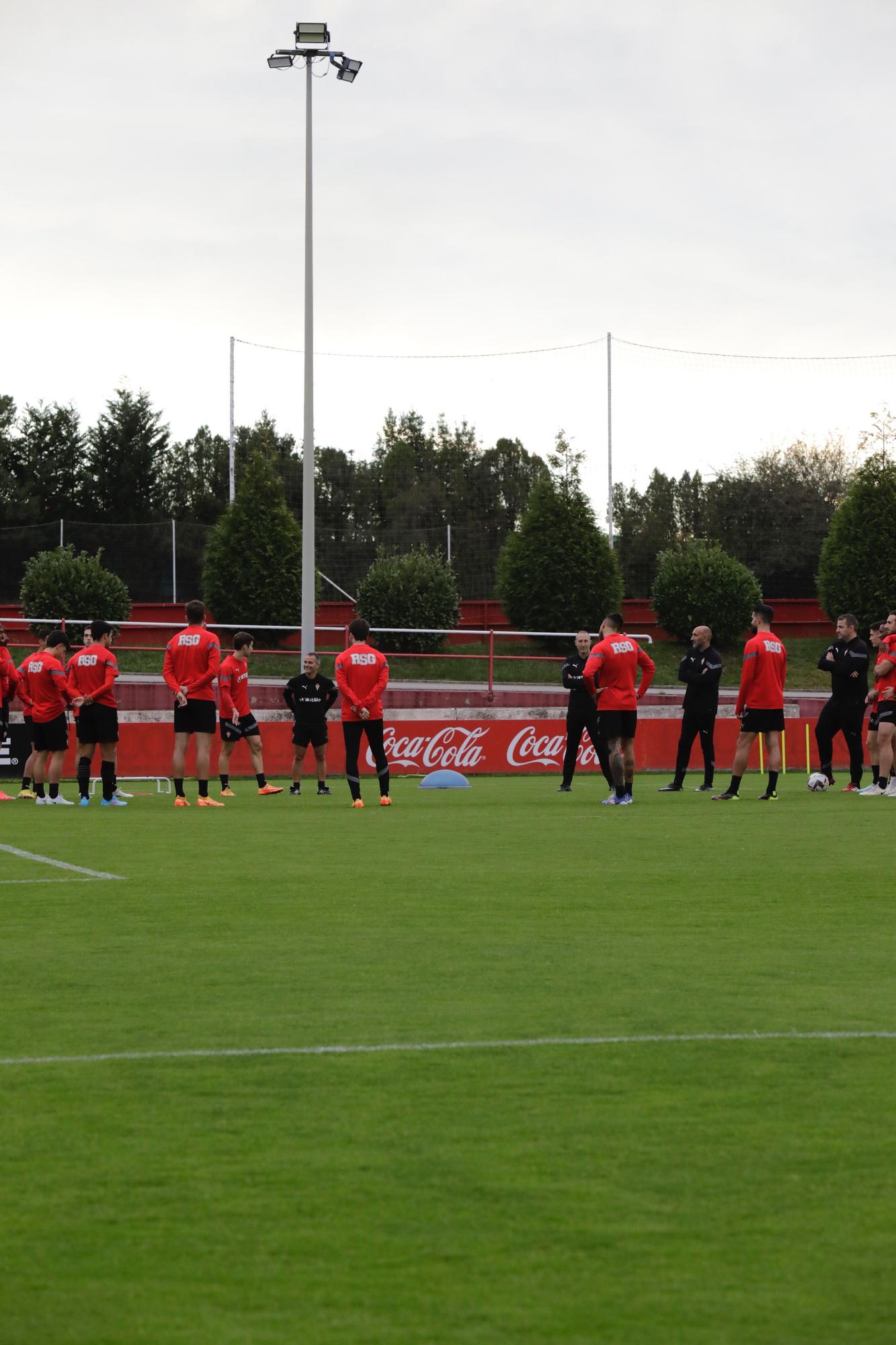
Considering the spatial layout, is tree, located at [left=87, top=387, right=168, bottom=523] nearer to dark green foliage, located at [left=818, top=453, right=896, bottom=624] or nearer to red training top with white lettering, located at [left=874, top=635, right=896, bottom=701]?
dark green foliage, located at [left=818, top=453, right=896, bottom=624]

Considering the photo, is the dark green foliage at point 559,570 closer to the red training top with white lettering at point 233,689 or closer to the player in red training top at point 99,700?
the red training top with white lettering at point 233,689

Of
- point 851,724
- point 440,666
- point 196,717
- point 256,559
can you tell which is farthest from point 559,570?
point 196,717

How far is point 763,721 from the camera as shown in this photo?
59.1 feet

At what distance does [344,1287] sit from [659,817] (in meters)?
12.5

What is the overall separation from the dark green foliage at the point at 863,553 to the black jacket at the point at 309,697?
91.6 ft

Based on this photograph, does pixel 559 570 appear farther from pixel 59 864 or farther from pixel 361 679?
pixel 59 864

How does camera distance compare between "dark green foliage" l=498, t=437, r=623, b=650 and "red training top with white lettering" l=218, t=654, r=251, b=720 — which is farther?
"dark green foliage" l=498, t=437, r=623, b=650

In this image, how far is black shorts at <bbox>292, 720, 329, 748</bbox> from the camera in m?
20.4

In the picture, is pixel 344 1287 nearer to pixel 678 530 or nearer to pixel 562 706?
pixel 562 706

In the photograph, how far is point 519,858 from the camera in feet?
38.0

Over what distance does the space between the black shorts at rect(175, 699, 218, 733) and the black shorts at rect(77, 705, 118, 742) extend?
0.79 meters

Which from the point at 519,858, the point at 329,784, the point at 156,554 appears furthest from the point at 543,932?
the point at 156,554

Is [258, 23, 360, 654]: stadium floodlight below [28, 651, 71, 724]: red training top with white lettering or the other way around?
the other way around

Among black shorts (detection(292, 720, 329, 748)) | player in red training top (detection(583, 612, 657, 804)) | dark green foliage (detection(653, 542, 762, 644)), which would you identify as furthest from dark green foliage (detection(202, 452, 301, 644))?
player in red training top (detection(583, 612, 657, 804))
